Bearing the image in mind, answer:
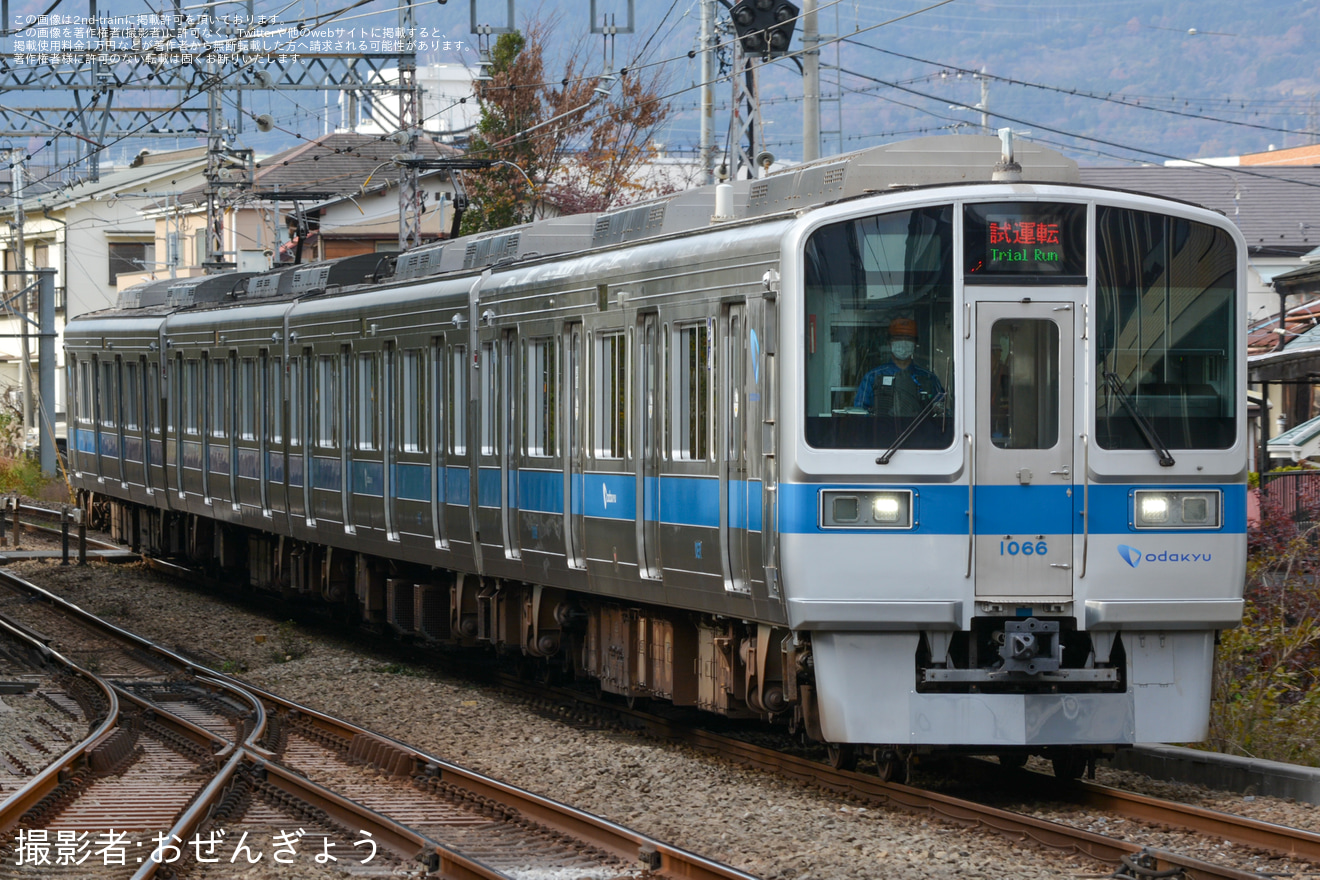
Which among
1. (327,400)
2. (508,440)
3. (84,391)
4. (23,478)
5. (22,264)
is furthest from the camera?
(22,264)

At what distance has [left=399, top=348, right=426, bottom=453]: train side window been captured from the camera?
1477 cm

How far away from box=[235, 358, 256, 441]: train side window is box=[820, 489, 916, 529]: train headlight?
11484mm

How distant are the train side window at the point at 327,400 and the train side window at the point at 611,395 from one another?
224 inches

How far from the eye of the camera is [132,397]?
24.1 metres

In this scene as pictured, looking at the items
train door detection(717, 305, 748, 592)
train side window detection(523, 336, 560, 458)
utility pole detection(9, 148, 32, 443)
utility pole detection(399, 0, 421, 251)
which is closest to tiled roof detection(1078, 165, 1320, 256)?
utility pole detection(399, 0, 421, 251)

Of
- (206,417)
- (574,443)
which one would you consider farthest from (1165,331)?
(206,417)

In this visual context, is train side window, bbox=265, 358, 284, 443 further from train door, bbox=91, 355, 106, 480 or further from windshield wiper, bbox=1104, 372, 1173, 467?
windshield wiper, bbox=1104, 372, 1173, 467

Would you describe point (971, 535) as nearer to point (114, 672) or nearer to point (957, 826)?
point (957, 826)

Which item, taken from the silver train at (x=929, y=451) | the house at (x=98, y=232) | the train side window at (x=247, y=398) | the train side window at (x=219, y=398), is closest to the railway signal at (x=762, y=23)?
the train side window at (x=247, y=398)

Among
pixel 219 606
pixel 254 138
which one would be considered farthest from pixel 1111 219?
pixel 254 138

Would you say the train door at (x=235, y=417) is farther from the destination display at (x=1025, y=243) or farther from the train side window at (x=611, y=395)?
the destination display at (x=1025, y=243)

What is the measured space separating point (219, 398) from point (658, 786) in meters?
11.9

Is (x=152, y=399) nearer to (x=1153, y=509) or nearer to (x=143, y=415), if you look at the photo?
(x=143, y=415)

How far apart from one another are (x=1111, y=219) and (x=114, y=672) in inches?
373
